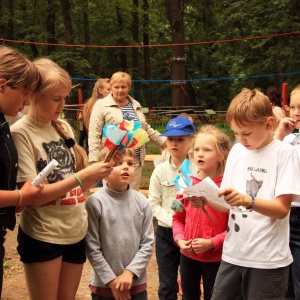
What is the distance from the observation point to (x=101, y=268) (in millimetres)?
3139

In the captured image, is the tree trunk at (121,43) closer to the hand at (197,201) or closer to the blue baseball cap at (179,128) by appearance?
the blue baseball cap at (179,128)

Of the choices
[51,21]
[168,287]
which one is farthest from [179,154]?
[51,21]

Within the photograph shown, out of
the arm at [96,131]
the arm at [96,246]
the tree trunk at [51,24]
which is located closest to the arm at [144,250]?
the arm at [96,246]

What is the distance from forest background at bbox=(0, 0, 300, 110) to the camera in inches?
583

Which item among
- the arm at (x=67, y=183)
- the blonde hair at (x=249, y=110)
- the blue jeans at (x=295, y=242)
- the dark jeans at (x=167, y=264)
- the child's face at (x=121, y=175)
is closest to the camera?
the arm at (x=67, y=183)

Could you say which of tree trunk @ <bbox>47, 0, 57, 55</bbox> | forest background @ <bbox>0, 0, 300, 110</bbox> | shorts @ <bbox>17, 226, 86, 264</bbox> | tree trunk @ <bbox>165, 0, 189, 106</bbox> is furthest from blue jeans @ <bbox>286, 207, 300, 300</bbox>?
tree trunk @ <bbox>47, 0, 57, 55</bbox>

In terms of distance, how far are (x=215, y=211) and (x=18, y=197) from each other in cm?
130

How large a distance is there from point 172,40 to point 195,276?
1469 centimetres

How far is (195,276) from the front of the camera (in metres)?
3.45

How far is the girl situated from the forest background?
11.1 meters

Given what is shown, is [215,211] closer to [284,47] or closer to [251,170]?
[251,170]

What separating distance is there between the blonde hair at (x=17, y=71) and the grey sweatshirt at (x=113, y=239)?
0.94m

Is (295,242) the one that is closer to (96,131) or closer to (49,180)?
(49,180)

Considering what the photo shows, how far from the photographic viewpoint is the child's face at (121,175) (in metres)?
3.24
